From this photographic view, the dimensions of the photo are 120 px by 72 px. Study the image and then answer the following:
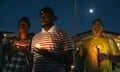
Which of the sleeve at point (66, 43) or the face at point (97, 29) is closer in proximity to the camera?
the sleeve at point (66, 43)

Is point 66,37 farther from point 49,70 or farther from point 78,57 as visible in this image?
point 78,57

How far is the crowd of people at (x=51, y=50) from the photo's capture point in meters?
4.75

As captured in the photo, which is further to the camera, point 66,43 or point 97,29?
point 97,29

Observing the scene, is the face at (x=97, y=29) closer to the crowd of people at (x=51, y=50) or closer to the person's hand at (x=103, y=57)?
the crowd of people at (x=51, y=50)

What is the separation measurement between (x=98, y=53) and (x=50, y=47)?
135cm

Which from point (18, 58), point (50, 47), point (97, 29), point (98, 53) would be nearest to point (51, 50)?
point (50, 47)

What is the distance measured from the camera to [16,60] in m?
5.36

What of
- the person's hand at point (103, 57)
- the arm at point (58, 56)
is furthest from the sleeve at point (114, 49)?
the arm at point (58, 56)

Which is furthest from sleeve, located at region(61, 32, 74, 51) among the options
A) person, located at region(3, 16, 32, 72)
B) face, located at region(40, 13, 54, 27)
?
person, located at region(3, 16, 32, 72)

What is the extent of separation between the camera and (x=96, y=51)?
19.5ft

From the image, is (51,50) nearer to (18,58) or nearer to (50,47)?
(50,47)

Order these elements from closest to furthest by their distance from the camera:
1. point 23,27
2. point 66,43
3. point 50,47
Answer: point 50,47
point 66,43
point 23,27

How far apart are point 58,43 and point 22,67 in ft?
2.75

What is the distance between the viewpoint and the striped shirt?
4730 millimetres
